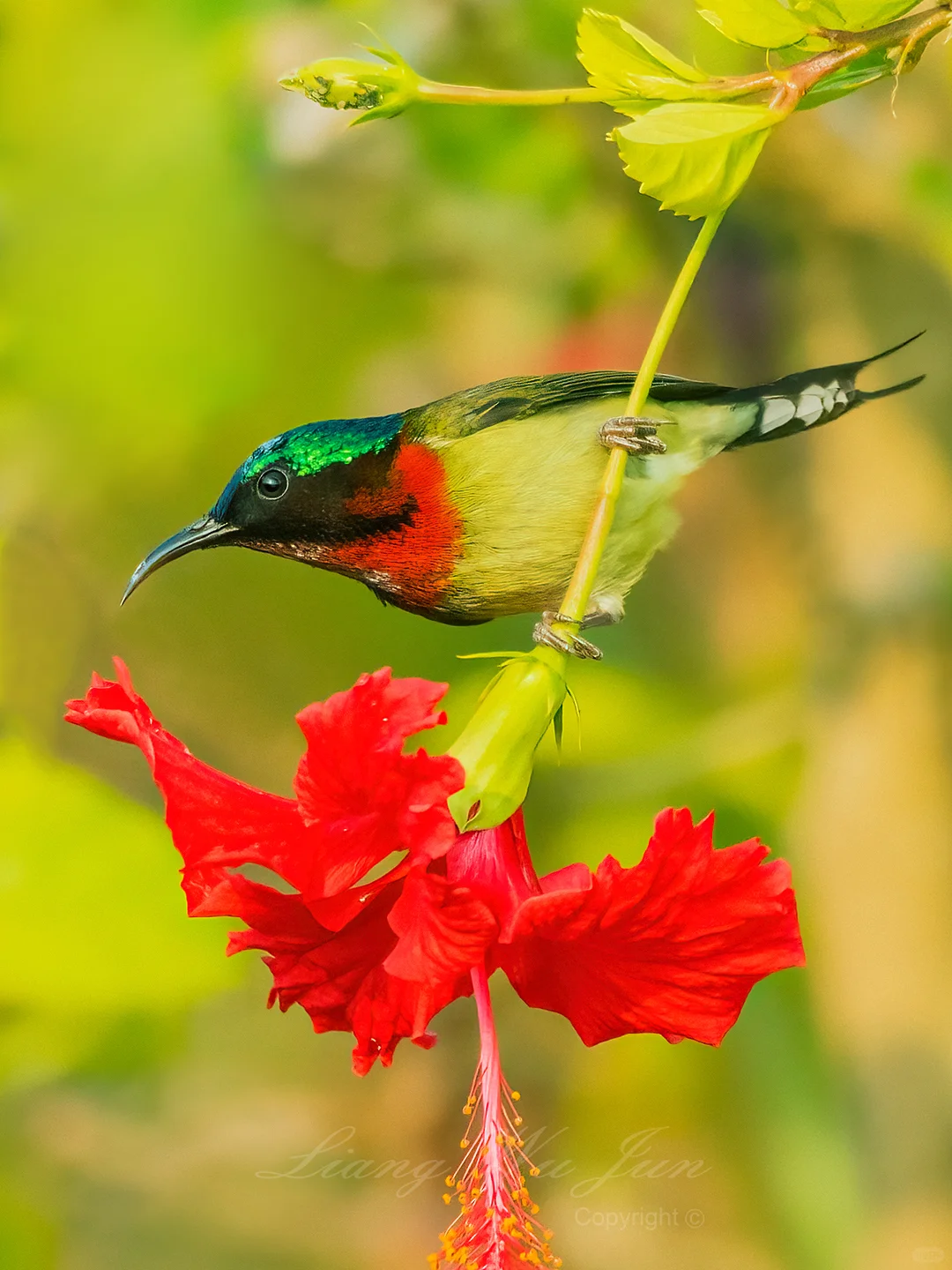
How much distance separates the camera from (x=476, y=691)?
3.22 feet

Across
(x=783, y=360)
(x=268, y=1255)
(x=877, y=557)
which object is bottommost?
(x=268, y=1255)

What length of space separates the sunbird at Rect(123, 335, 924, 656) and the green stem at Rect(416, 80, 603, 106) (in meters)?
0.17

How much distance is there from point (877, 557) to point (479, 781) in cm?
83

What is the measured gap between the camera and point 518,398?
603 millimetres

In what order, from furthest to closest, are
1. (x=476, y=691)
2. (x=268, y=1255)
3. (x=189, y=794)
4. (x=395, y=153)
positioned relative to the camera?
(x=268, y=1255)
(x=395, y=153)
(x=476, y=691)
(x=189, y=794)

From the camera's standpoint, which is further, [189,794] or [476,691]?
[476,691]

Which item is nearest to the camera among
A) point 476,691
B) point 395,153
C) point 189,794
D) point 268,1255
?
point 189,794

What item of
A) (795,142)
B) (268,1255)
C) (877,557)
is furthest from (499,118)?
(268,1255)

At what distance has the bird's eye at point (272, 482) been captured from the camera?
0.55m

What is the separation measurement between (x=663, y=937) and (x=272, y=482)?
0.29 m

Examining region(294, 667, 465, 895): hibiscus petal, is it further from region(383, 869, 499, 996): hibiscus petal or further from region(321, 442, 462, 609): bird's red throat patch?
region(321, 442, 462, 609): bird's red throat patch

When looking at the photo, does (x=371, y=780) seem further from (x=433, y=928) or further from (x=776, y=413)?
(x=776, y=413)

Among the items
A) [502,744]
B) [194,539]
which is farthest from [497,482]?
[502,744]

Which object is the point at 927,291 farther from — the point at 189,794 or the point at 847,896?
the point at 189,794
